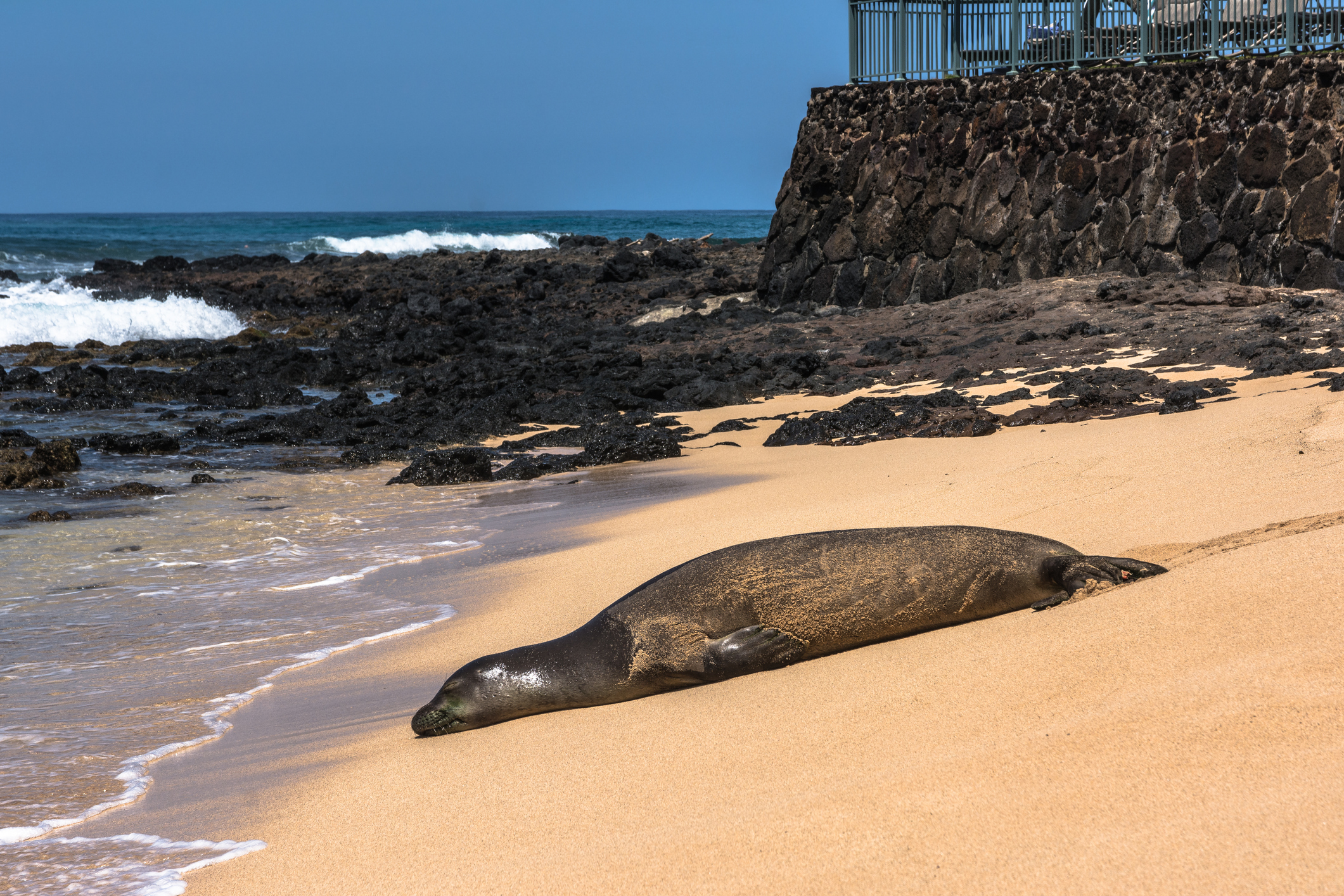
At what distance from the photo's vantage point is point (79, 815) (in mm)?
3496

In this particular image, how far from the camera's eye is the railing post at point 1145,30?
14352mm

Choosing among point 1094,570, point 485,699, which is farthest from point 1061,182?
point 485,699

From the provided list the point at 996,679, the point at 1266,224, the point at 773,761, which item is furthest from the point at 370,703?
the point at 1266,224

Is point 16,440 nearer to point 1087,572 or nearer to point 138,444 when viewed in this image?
point 138,444

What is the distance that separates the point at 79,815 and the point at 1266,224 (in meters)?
13.3

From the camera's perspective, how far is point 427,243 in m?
58.4

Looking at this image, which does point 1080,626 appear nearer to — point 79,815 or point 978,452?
point 79,815

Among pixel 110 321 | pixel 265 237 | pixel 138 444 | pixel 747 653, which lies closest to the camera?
pixel 747 653

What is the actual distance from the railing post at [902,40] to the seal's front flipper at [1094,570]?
14.2 metres

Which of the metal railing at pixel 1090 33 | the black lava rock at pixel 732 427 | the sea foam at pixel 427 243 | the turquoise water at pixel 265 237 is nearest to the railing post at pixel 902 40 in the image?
the metal railing at pixel 1090 33

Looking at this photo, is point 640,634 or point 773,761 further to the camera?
point 640,634

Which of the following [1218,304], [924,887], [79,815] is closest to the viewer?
[924,887]

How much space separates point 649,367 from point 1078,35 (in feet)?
23.9

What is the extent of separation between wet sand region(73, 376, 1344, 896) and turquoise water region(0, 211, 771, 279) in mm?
35903
